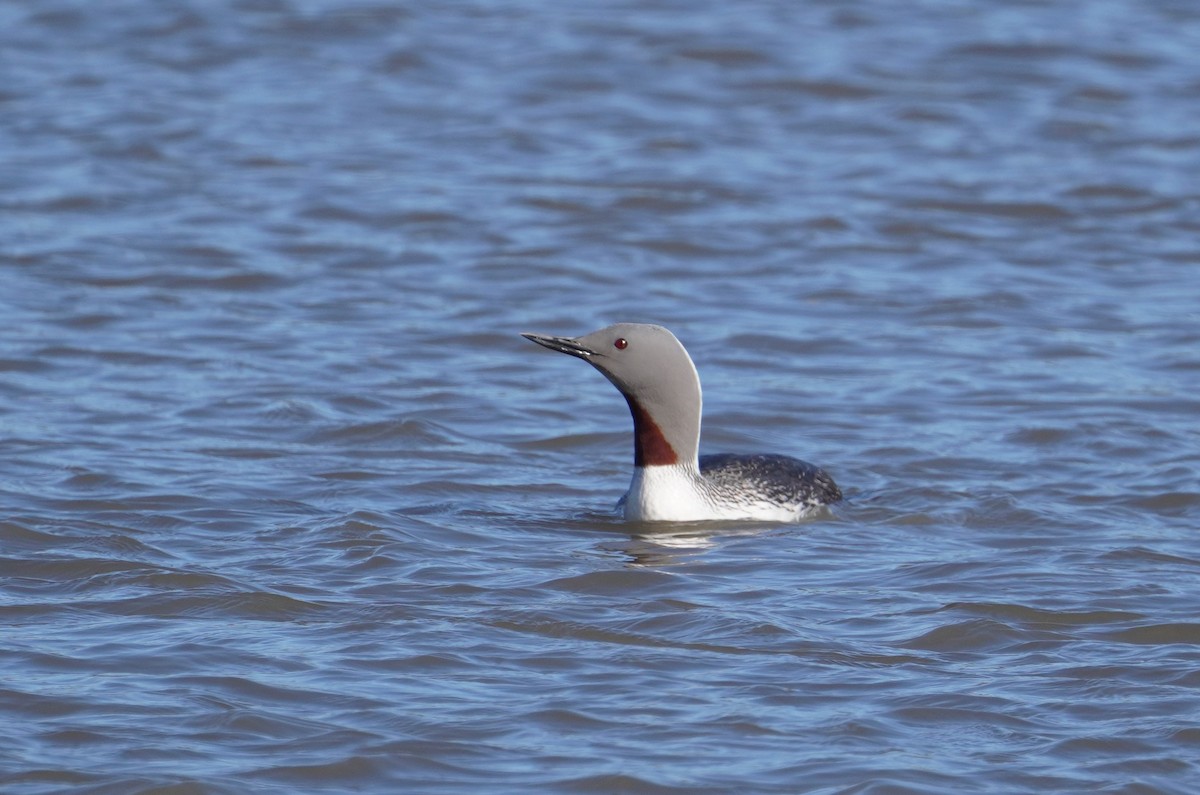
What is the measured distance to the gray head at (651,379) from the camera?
24.3ft

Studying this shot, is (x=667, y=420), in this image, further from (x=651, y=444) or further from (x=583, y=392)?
(x=583, y=392)

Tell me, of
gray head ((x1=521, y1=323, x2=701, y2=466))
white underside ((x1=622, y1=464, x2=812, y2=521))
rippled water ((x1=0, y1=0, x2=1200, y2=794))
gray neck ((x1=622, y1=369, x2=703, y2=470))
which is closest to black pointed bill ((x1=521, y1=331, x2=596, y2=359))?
gray head ((x1=521, y1=323, x2=701, y2=466))

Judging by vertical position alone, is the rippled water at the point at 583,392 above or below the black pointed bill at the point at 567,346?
below

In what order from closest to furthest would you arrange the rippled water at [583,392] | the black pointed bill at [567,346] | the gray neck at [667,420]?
the rippled water at [583,392] < the black pointed bill at [567,346] < the gray neck at [667,420]

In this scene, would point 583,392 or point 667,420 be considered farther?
point 583,392

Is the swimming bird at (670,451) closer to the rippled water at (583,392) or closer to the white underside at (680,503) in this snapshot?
the white underside at (680,503)

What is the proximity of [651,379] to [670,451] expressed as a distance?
30 cm

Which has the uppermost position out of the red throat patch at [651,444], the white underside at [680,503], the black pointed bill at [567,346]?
the black pointed bill at [567,346]

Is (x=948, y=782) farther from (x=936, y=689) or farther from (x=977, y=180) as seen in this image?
(x=977, y=180)

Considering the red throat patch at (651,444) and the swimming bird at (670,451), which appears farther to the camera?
the red throat patch at (651,444)

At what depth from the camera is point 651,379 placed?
7.46 m

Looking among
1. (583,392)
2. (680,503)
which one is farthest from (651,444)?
(583,392)

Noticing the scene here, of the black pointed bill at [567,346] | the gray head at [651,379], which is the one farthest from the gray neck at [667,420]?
the black pointed bill at [567,346]

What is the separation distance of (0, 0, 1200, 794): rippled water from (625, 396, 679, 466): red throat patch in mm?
258
